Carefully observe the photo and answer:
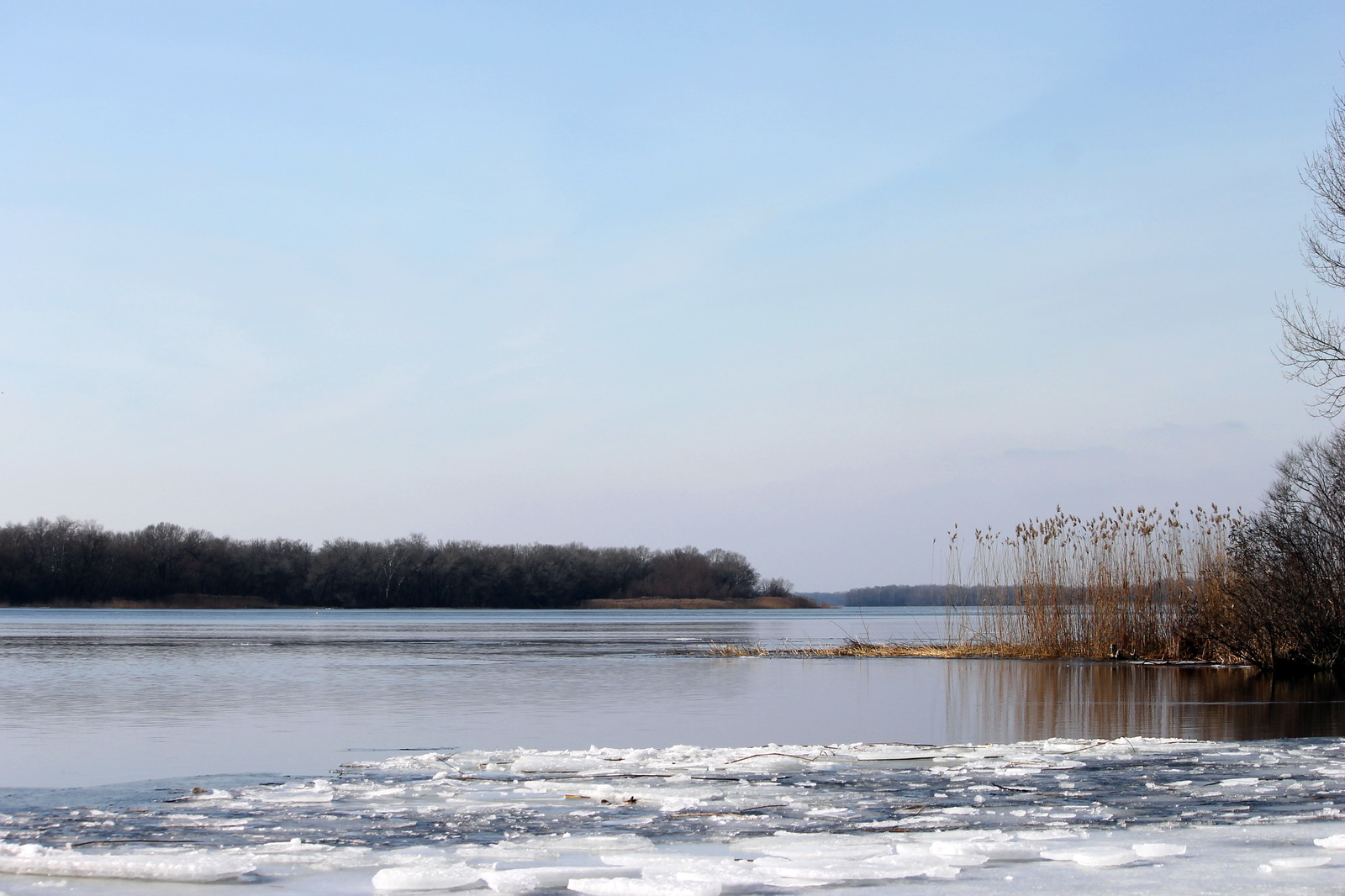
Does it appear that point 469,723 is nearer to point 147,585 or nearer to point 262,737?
point 262,737

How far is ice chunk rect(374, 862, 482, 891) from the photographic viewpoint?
4410mm

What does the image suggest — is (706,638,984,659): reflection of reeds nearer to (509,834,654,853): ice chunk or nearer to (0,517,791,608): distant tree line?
(509,834,654,853): ice chunk

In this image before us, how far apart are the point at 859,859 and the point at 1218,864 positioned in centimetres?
145

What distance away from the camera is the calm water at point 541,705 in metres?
9.98

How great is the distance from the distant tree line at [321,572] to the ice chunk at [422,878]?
84417 mm

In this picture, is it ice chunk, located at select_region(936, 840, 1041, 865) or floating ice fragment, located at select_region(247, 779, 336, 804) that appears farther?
floating ice fragment, located at select_region(247, 779, 336, 804)

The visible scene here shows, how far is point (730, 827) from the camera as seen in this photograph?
581 cm

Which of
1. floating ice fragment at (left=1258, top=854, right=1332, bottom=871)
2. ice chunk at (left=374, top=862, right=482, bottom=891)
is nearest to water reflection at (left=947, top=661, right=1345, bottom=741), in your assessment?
floating ice fragment at (left=1258, top=854, right=1332, bottom=871)

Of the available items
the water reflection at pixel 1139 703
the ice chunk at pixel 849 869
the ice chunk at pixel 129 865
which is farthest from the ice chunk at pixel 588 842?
the water reflection at pixel 1139 703

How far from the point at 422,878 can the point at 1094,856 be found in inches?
108

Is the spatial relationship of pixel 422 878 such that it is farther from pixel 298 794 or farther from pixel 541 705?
pixel 541 705

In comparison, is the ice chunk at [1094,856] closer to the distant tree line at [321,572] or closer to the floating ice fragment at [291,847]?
the floating ice fragment at [291,847]

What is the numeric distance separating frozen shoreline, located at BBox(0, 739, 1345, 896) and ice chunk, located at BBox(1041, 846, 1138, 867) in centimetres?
1

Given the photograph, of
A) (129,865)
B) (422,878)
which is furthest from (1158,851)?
(129,865)
